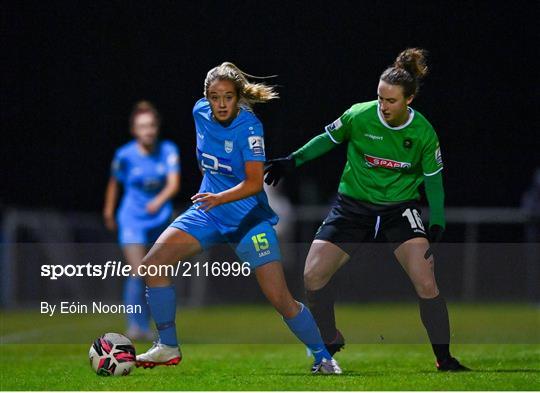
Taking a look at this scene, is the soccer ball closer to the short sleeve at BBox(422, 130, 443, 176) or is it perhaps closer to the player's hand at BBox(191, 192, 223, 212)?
the player's hand at BBox(191, 192, 223, 212)

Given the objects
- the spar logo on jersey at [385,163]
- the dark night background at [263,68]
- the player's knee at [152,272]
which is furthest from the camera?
the dark night background at [263,68]

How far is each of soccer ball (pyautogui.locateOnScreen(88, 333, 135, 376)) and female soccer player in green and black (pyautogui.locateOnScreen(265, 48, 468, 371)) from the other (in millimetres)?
1268

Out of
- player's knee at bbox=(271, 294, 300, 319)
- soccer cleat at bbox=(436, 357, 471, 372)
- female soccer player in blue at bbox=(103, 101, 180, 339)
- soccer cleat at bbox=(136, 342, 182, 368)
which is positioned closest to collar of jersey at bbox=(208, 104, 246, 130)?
player's knee at bbox=(271, 294, 300, 319)

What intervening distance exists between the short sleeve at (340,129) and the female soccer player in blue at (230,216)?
55 cm

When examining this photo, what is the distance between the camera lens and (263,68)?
33.5ft

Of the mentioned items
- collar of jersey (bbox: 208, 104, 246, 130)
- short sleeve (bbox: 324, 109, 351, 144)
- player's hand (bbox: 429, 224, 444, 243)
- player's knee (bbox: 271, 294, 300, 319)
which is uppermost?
collar of jersey (bbox: 208, 104, 246, 130)

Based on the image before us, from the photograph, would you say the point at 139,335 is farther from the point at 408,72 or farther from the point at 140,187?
the point at 408,72

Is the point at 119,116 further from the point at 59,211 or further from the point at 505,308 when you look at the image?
the point at 505,308

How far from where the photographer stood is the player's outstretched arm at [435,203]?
736 centimetres

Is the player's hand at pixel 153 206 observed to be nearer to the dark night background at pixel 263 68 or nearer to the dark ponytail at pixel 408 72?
the dark night background at pixel 263 68

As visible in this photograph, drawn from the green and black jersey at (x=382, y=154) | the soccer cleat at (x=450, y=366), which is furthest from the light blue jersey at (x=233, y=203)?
the soccer cleat at (x=450, y=366)

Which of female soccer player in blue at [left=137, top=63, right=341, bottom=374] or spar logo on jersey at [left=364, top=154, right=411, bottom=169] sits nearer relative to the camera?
female soccer player in blue at [left=137, top=63, right=341, bottom=374]

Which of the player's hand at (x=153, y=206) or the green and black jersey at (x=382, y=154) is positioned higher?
the green and black jersey at (x=382, y=154)

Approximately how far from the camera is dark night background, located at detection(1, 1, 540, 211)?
376 inches
